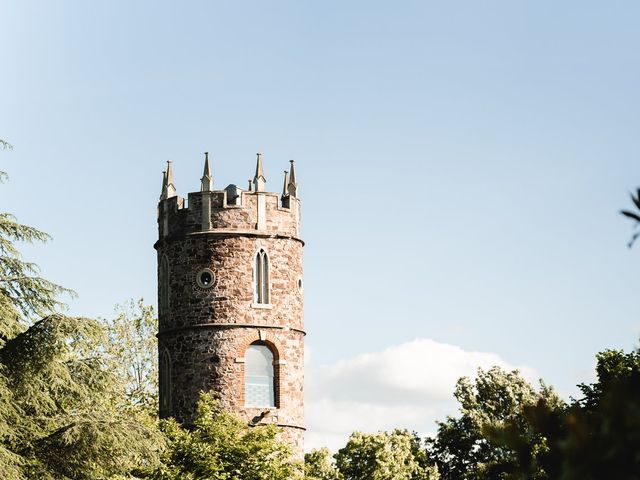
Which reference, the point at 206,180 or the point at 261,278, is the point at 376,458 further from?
the point at 206,180

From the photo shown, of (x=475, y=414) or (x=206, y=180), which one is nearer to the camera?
(x=206, y=180)

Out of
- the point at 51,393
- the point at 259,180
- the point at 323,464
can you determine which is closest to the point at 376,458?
the point at 323,464

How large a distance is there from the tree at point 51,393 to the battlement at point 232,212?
9.32 m

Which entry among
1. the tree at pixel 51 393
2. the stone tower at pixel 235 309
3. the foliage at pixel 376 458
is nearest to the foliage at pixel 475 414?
the foliage at pixel 376 458

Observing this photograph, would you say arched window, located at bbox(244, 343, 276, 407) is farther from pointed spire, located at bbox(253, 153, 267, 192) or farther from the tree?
the tree

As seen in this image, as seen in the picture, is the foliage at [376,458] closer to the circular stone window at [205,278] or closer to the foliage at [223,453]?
the foliage at [223,453]

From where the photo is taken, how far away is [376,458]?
39312 mm

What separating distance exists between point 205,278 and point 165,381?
310 cm

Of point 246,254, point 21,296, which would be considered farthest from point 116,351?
point 21,296

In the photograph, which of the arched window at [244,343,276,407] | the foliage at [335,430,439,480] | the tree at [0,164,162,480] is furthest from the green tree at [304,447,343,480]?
the tree at [0,164,162,480]

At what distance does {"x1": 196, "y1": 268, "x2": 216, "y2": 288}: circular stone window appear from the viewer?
32.8 metres

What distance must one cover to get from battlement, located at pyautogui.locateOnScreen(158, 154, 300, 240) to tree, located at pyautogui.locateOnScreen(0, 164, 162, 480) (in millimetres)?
9325

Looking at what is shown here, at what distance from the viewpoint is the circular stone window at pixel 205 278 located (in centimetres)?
3281

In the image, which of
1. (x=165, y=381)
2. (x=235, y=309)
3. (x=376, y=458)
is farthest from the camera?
(x=376, y=458)
